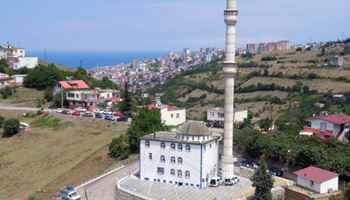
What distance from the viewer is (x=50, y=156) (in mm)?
44156

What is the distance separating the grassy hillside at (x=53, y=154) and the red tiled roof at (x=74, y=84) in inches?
328

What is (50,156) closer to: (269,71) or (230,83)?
(230,83)

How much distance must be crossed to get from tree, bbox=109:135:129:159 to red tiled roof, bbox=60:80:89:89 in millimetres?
22981

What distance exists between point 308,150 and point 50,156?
78.8 ft

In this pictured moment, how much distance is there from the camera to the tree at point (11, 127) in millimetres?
50438

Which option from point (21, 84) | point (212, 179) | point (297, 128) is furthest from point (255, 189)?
point (21, 84)

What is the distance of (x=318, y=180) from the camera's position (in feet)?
93.6

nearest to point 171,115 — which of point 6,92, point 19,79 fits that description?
point 6,92

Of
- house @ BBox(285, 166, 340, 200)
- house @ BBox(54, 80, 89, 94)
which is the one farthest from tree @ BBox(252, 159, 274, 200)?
house @ BBox(54, 80, 89, 94)

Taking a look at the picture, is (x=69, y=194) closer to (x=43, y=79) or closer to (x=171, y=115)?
(x=171, y=115)

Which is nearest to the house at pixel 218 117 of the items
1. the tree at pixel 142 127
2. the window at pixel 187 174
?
the tree at pixel 142 127

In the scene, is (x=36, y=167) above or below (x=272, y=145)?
below

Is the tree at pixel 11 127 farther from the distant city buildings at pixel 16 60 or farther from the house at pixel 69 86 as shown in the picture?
the distant city buildings at pixel 16 60

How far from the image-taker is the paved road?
30.9m
